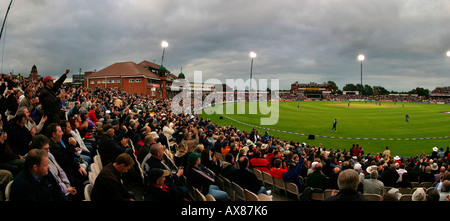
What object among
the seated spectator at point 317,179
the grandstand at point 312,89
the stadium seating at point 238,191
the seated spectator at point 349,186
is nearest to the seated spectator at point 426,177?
the seated spectator at point 317,179

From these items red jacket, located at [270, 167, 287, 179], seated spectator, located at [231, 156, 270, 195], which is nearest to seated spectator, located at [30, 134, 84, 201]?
seated spectator, located at [231, 156, 270, 195]

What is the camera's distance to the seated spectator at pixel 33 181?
10.6 feet

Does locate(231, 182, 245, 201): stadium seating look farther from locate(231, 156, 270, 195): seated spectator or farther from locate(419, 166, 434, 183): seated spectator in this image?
locate(419, 166, 434, 183): seated spectator

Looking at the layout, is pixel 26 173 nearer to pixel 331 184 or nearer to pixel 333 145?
pixel 331 184

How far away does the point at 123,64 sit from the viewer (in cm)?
6088

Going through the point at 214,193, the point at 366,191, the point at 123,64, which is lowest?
the point at 366,191

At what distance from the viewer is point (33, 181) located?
134 inches

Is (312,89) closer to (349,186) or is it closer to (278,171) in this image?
(278,171)

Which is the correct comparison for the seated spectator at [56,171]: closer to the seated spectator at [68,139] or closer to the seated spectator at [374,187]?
the seated spectator at [68,139]

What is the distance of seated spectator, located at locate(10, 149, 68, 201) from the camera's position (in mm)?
3227

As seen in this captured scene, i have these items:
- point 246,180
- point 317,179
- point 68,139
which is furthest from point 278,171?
point 68,139
